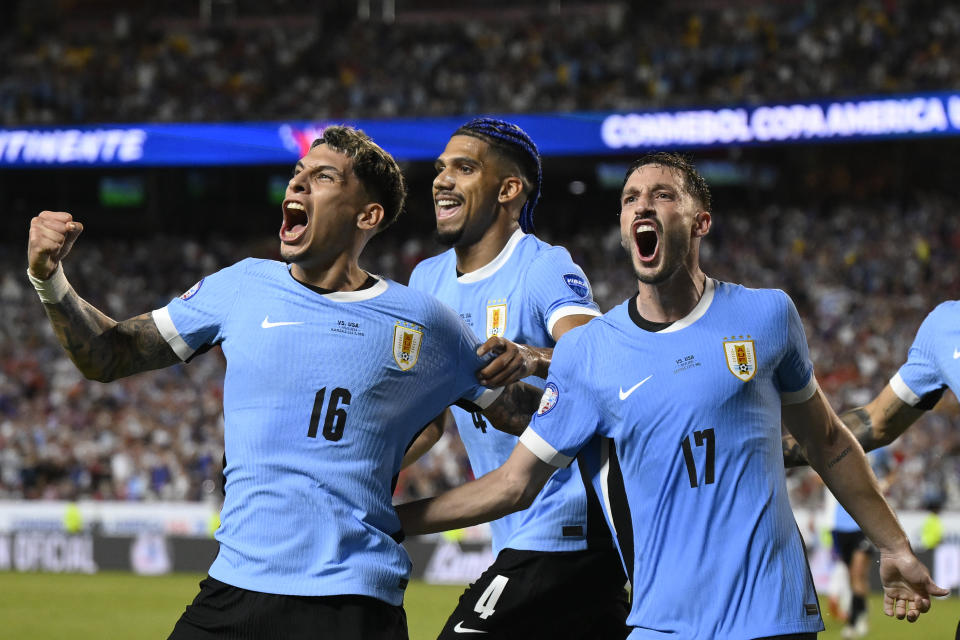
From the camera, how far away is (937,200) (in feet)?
80.5

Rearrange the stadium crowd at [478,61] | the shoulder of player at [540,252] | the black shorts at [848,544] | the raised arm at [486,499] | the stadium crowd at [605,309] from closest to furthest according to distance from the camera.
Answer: the raised arm at [486,499]
the shoulder of player at [540,252]
the black shorts at [848,544]
the stadium crowd at [605,309]
the stadium crowd at [478,61]

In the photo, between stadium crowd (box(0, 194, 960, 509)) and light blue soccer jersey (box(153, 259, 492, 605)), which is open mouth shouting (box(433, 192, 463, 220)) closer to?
light blue soccer jersey (box(153, 259, 492, 605))

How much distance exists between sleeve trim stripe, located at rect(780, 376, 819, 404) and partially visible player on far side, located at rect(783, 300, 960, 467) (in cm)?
38

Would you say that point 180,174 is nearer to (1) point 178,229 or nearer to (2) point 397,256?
(1) point 178,229

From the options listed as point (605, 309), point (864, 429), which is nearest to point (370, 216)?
point (864, 429)

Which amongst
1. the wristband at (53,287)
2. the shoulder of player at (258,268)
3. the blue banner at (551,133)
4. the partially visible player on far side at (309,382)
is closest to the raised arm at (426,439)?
the partially visible player on far side at (309,382)

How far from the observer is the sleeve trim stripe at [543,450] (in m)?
4.11

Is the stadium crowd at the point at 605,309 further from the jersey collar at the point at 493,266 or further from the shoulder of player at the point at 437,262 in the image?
the jersey collar at the point at 493,266

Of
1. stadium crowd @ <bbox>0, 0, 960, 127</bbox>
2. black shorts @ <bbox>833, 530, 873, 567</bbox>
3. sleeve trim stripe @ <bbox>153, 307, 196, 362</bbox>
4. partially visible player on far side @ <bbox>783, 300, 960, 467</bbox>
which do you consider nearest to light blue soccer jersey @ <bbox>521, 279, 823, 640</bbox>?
partially visible player on far side @ <bbox>783, 300, 960, 467</bbox>

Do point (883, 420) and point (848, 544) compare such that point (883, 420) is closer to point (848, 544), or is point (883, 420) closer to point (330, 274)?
point (330, 274)

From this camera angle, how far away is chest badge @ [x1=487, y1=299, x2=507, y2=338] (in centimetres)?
532

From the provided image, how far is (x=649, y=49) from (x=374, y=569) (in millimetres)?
22873

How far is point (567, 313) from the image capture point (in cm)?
510

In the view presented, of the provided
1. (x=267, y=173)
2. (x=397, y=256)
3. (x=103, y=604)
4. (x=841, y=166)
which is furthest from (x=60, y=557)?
(x=841, y=166)
